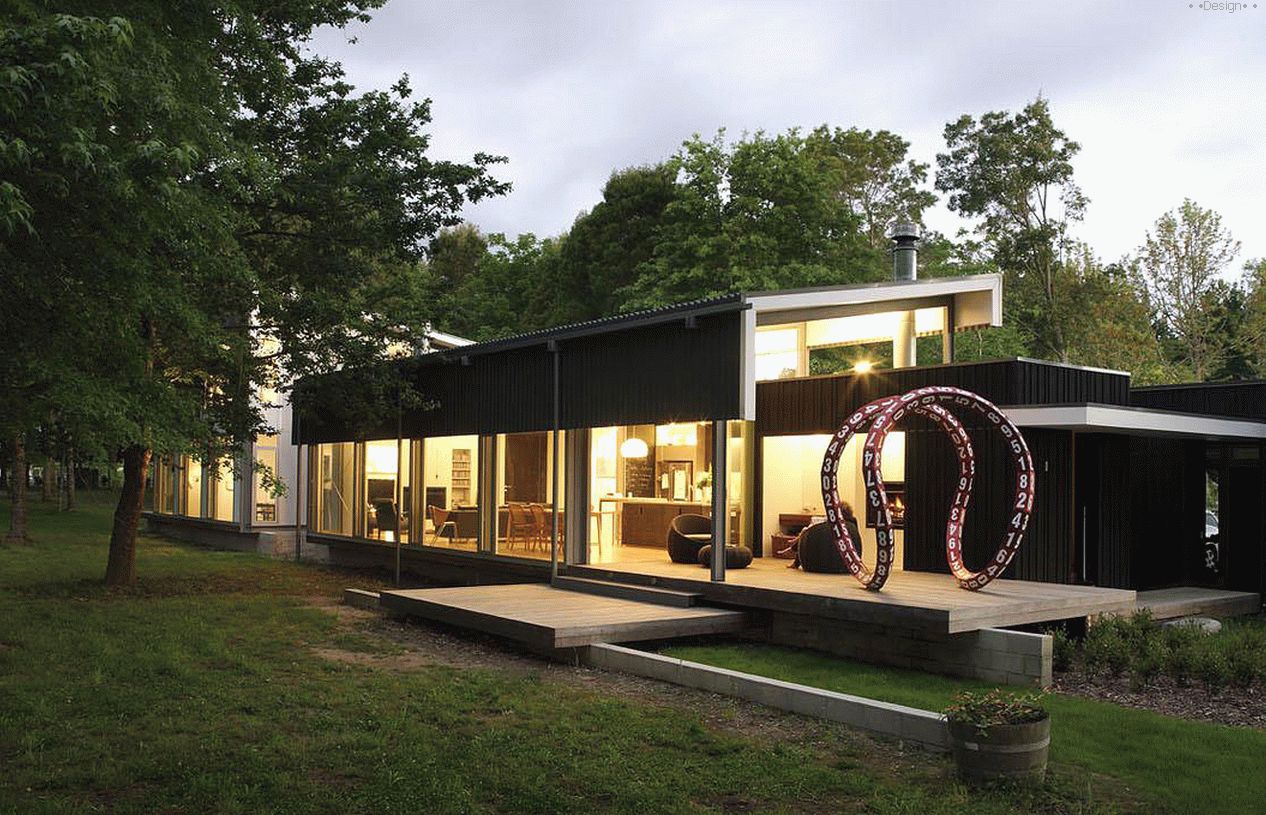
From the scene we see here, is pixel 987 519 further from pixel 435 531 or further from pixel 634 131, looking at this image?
pixel 634 131

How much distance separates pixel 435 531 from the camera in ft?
57.7

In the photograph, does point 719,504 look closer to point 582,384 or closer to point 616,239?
point 582,384

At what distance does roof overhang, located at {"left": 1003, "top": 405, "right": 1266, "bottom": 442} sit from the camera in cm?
1186

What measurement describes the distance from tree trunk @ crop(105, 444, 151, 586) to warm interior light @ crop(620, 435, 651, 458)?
7.12m

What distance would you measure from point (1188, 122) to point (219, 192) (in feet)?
82.9

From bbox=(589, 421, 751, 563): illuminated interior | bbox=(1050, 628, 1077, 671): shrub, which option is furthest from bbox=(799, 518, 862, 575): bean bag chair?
bbox=(1050, 628, 1077, 671): shrub

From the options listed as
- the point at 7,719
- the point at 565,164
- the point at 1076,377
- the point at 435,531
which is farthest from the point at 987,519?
A: the point at 565,164

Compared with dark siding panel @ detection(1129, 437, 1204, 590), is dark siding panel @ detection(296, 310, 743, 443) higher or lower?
higher

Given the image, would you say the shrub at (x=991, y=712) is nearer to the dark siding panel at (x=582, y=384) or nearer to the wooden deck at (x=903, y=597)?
the wooden deck at (x=903, y=597)

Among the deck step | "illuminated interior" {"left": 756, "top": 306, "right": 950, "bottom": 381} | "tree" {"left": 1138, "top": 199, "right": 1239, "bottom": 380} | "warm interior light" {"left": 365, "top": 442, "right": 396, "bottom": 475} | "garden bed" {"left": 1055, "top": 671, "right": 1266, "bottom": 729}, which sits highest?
"tree" {"left": 1138, "top": 199, "right": 1239, "bottom": 380}

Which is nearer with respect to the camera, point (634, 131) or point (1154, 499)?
point (1154, 499)

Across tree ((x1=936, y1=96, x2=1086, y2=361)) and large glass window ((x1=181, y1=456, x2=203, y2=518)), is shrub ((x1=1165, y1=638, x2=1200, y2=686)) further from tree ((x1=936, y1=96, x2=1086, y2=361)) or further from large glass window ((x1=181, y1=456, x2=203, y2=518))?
tree ((x1=936, y1=96, x2=1086, y2=361))

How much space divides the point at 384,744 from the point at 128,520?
34.8 feet

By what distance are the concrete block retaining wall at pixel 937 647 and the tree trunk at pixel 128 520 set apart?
9.97 meters
